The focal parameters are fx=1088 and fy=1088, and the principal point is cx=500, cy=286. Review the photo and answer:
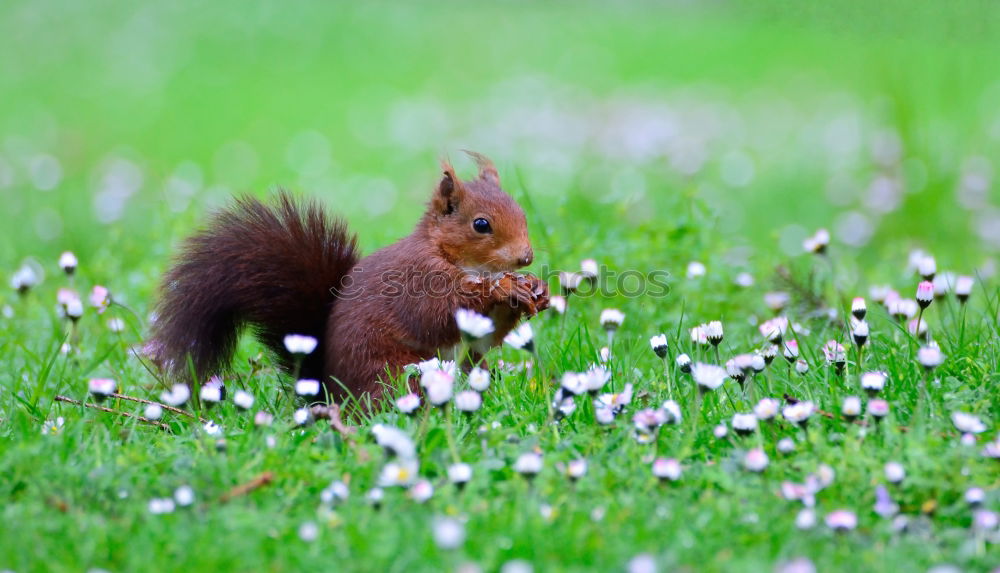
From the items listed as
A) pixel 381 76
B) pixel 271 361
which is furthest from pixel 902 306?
pixel 381 76

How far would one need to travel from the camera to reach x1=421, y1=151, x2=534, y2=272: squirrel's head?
129 inches

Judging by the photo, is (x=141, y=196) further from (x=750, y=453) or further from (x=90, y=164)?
(x=750, y=453)

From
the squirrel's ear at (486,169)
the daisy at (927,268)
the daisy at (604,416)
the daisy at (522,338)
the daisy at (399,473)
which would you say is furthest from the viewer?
the squirrel's ear at (486,169)

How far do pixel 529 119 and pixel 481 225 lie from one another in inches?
243

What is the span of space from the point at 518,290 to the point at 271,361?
0.78 meters

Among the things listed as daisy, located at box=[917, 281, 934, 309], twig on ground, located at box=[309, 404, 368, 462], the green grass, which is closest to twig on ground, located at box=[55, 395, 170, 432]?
the green grass

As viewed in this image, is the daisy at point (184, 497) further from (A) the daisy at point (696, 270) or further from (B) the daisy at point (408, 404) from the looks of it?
(A) the daisy at point (696, 270)

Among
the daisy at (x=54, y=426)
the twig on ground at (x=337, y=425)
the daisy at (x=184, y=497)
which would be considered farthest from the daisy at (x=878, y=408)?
the daisy at (x=54, y=426)

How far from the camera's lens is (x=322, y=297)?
3203mm

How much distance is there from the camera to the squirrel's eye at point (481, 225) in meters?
3.29

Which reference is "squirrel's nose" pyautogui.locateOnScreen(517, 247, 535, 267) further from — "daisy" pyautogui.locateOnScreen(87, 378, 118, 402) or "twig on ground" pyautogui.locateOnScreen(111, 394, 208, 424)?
"daisy" pyautogui.locateOnScreen(87, 378, 118, 402)

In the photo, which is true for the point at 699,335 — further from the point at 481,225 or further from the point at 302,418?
the point at 302,418

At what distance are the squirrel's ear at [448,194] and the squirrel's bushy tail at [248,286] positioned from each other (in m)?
0.31

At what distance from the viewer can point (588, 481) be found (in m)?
2.48
